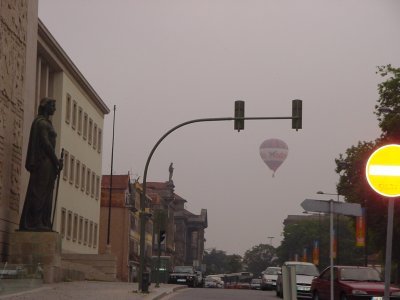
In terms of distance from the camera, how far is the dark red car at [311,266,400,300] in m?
25.9

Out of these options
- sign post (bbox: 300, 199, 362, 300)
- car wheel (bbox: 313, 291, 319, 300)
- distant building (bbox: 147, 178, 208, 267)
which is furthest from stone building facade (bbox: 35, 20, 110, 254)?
distant building (bbox: 147, 178, 208, 267)

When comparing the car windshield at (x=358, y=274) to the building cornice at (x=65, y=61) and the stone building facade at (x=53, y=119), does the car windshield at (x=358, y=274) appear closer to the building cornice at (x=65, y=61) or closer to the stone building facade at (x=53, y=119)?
the stone building facade at (x=53, y=119)

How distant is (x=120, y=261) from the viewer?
9256 cm

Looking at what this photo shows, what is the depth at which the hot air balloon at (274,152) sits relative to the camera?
2403 inches

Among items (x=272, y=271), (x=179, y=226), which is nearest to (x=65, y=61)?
(x=272, y=271)

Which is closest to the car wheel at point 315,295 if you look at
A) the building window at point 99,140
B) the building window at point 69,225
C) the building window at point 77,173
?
the building window at point 69,225

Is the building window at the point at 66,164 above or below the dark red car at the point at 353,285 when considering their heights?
above

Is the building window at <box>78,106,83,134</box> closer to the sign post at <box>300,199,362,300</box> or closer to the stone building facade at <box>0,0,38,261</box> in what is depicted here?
the stone building facade at <box>0,0,38,261</box>

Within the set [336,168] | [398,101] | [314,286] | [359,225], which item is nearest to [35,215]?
[314,286]

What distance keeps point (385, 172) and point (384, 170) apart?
30 millimetres

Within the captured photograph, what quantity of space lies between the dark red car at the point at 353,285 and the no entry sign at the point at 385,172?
17408 mm

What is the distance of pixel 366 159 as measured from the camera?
5819cm

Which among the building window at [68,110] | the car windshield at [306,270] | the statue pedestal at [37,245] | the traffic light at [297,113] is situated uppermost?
the building window at [68,110]

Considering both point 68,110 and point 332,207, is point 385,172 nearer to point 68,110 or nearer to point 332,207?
point 332,207
